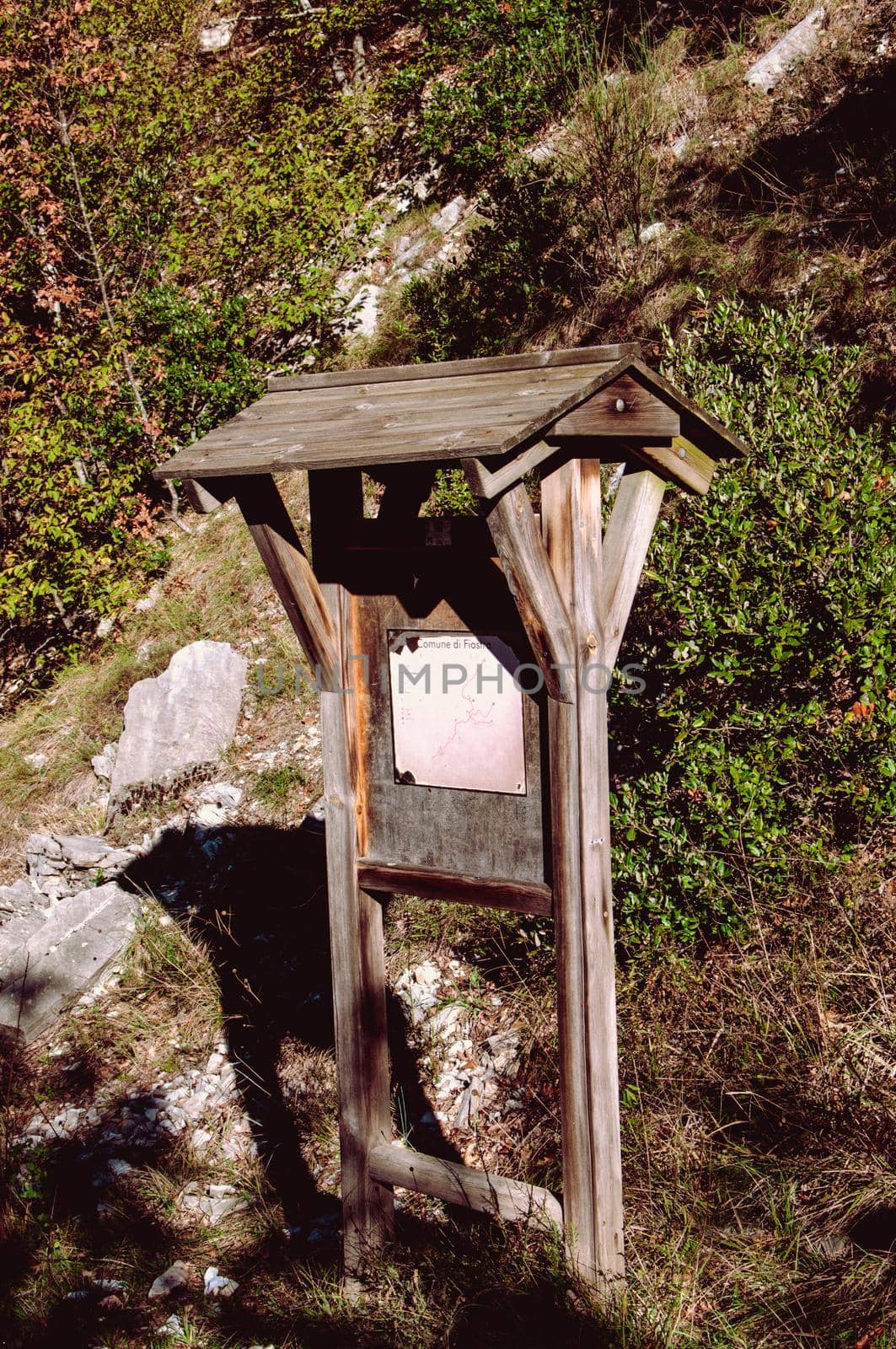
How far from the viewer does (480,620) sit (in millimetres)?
2838

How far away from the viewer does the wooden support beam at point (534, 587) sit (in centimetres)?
245

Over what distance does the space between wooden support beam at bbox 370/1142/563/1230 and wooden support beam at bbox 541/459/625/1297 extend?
0.10 m

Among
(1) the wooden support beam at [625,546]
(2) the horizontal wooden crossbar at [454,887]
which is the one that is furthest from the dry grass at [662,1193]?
(1) the wooden support beam at [625,546]

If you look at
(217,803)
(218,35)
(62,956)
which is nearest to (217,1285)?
(62,956)

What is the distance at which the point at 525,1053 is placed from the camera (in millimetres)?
4129

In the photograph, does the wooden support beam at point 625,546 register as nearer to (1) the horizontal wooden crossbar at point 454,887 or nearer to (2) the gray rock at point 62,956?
(1) the horizontal wooden crossbar at point 454,887

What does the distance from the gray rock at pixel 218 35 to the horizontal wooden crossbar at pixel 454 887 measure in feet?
47.7

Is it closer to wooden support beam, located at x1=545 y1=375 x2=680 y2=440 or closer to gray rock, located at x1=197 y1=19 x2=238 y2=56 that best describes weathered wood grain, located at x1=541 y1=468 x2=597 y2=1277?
wooden support beam, located at x1=545 y1=375 x2=680 y2=440

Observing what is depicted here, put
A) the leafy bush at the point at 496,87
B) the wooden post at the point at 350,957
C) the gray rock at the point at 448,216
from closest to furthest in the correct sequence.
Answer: the wooden post at the point at 350,957
the leafy bush at the point at 496,87
the gray rock at the point at 448,216

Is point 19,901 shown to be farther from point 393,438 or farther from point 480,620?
point 393,438

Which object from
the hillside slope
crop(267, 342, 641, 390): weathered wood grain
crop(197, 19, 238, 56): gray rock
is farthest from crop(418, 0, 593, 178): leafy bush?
crop(267, 342, 641, 390): weathered wood grain

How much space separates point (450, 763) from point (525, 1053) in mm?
1761

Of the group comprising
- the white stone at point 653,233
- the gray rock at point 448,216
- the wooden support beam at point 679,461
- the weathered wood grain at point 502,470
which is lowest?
the weathered wood grain at point 502,470

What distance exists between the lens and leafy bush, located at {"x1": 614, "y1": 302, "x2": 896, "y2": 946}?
143 inches
